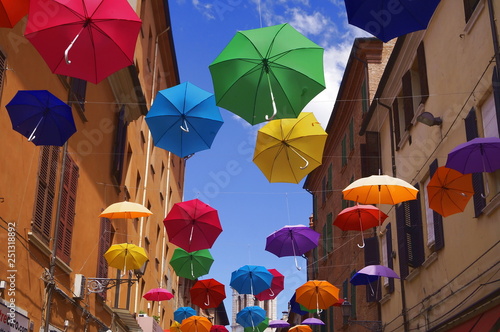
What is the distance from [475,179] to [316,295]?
10449 mm

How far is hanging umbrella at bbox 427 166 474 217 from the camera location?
12539 mm

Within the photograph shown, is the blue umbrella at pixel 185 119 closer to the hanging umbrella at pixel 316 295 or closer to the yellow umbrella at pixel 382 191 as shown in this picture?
the yellow umbrella at pixel 382 191

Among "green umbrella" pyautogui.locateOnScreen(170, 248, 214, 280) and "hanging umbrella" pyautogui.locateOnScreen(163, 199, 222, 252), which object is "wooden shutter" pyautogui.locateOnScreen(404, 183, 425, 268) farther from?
"green umbrella" pyautogui.locateOnScreen(170, 248, 214, 280)

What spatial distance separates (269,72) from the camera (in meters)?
11.2

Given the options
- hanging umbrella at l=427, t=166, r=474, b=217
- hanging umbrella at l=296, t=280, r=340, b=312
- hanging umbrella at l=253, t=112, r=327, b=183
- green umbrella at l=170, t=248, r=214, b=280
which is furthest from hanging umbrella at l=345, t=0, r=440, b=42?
hanging umbrella at l=296, t=280, r=340, b=312

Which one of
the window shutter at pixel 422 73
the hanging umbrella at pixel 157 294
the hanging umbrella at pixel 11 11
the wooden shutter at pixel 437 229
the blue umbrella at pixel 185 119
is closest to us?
the hanging umbrella at pixel 11 11

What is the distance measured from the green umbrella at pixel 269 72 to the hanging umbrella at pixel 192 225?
23.0ft

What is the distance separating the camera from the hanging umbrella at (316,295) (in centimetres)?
2228

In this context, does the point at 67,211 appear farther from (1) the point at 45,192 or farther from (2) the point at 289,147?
(2) the point at 289,147

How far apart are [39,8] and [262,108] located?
13.2 feet

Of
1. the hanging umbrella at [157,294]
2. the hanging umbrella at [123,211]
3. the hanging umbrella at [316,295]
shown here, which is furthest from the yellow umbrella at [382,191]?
the hanging umbrella at [157,294]

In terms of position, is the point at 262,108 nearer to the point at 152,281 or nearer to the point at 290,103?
the point at 290,103

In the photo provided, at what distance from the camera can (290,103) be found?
11.3 meters

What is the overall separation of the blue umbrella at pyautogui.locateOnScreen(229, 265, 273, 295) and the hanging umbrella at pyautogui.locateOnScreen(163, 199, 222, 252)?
6.16 m
